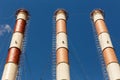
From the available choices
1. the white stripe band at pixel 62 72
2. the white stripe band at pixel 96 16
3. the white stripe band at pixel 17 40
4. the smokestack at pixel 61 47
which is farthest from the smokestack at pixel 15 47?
the white stripe band at pixel 96 16

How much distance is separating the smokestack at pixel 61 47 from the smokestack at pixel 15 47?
14.6 ft

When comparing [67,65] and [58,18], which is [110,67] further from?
[58,18]

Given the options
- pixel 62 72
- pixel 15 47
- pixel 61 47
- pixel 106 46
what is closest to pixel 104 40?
pixel 106 46

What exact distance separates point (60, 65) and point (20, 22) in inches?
356

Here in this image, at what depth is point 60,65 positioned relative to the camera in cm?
2477

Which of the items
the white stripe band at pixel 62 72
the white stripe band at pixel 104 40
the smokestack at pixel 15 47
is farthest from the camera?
the white stripe band at pixel 104 40

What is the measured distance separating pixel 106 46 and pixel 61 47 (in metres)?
5.37

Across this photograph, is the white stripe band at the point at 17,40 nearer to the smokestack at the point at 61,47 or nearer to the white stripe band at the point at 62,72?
the smokestack at the point at 61,47

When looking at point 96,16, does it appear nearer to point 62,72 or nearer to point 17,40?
point 62,72

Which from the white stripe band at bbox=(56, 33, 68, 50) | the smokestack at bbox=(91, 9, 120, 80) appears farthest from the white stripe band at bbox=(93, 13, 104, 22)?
the white stripe band at bbox=(56, 33, 68, 50)

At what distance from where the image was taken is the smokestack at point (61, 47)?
24.1 meters

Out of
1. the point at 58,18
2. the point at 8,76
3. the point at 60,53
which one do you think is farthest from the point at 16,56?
the point at 58,18

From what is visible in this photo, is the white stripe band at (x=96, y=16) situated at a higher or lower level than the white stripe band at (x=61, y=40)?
higher

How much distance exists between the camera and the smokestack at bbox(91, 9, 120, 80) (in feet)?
80.8
